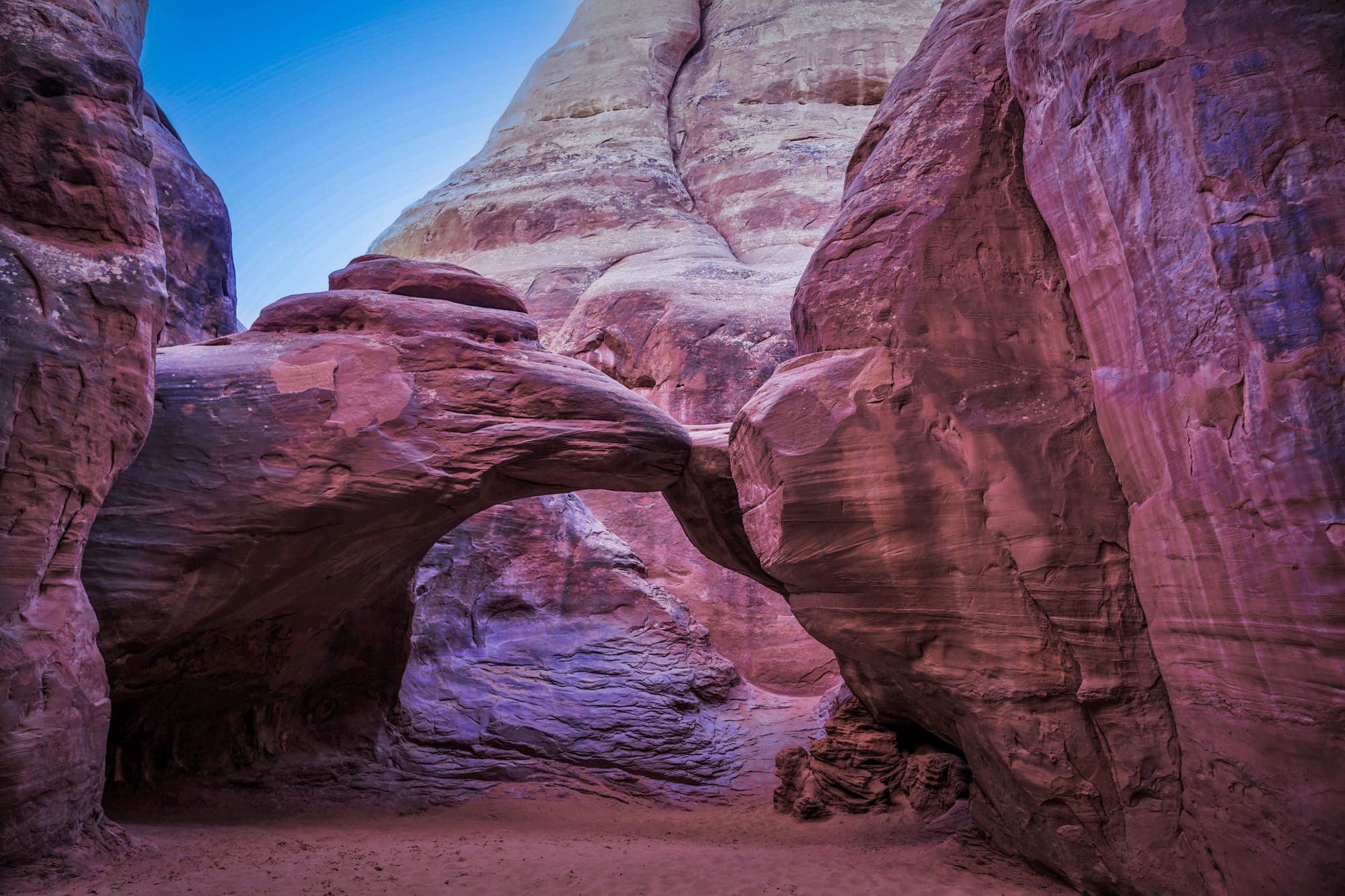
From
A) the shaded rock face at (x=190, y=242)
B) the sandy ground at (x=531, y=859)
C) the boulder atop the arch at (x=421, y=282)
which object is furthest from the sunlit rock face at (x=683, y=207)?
the shaded rock face at (x=190, y=242)

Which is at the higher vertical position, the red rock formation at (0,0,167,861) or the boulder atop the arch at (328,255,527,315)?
the boulder atop the arch at (328,255,527,315)

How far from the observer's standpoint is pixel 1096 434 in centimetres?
768

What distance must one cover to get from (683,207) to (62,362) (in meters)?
19.8

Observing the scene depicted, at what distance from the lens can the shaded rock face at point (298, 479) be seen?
9.02m

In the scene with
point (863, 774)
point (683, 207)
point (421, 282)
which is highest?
point (683, 207)

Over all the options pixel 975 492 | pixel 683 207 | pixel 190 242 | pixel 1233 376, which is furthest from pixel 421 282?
pixel 683 207

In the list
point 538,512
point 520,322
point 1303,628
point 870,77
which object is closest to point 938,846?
point 1303,628

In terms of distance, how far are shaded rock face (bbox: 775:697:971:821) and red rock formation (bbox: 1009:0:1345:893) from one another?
429cm

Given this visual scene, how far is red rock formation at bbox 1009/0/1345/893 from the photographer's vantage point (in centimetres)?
570

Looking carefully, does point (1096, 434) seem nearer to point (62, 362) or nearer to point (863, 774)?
point (863, 774)

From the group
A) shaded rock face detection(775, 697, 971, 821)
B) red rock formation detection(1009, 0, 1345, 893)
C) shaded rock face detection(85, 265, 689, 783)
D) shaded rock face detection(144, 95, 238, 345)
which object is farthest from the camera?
shaded rock face detection(144, 95, 238, 345)

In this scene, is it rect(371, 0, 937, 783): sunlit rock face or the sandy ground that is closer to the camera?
the sandy ground

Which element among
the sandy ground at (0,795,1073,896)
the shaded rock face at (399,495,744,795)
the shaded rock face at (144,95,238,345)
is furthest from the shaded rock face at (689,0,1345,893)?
A: the shaded rock face at (144,95,238,345)

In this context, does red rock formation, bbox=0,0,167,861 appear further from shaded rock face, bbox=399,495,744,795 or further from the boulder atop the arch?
shaded rock face, bbox=399,495,744,795
